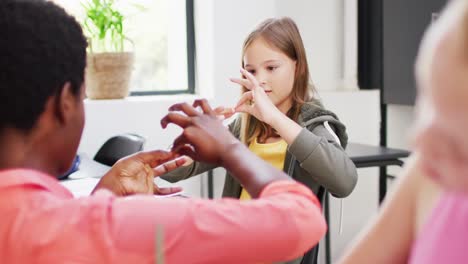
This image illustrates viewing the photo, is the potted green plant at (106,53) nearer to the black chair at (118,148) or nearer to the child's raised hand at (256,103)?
the black chair at (118,148)

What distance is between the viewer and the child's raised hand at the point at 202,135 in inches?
33.4

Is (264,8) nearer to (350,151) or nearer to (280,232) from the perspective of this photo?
(350,151)

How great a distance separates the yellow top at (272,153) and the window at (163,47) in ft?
4.82

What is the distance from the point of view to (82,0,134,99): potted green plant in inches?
103

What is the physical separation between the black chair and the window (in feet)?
2.21

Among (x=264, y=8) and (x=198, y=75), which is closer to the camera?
(x=264, y=8)

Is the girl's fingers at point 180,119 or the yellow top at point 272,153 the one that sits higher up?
the girl's fingers at point 180,119

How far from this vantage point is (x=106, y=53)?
102 inches

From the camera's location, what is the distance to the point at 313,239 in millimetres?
739

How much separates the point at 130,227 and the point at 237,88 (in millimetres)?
2152

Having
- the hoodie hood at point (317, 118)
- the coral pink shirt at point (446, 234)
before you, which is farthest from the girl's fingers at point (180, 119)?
the hoodie hood at point (317, 118)

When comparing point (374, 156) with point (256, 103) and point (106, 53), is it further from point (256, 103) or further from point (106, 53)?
point (106, 53)

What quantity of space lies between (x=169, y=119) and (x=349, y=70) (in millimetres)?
2348

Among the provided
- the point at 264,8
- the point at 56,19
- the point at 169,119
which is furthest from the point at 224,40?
the point at 56,19
